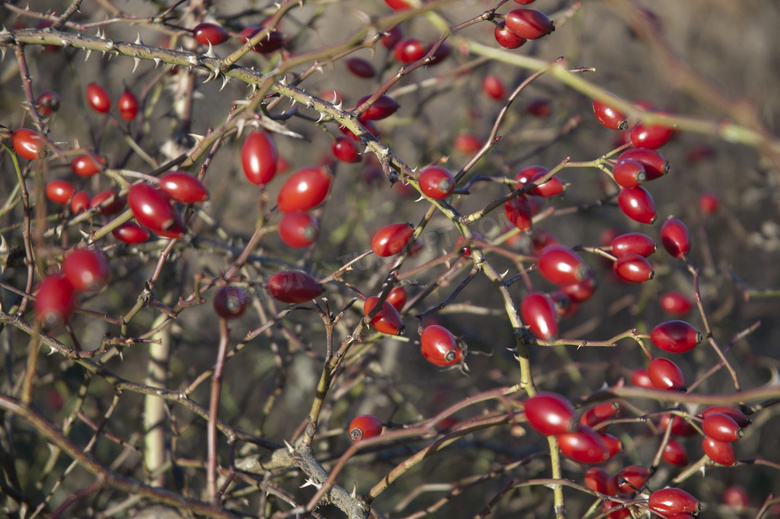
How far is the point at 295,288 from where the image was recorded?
1.22 meters

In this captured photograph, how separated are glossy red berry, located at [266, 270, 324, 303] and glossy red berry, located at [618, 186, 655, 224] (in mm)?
819

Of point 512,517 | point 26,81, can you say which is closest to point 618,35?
point 512,517

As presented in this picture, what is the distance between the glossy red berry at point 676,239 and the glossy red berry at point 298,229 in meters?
1.11

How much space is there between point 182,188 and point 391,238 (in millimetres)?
495

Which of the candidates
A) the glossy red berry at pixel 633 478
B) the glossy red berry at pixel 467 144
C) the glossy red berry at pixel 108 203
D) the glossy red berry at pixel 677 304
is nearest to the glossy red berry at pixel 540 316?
the glossy red berry at pixel 633 478

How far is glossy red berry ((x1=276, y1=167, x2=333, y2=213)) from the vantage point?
1067 mm

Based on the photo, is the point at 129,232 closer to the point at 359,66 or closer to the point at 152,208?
the point at 152,208

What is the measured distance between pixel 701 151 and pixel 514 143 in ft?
4.70

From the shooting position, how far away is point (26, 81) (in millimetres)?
1516

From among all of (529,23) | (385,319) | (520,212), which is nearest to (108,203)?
(385,319)

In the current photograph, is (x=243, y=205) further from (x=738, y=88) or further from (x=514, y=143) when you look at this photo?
(x=738, y=88)

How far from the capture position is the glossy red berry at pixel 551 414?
1079mm

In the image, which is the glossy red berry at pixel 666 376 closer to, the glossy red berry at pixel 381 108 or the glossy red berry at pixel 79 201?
the glossy red berry at pixel 381 108

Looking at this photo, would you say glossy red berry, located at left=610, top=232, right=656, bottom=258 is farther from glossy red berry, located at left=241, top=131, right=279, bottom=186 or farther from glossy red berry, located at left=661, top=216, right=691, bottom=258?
glossy red berry, located at left=241, top=131, right=279, bottom=186
